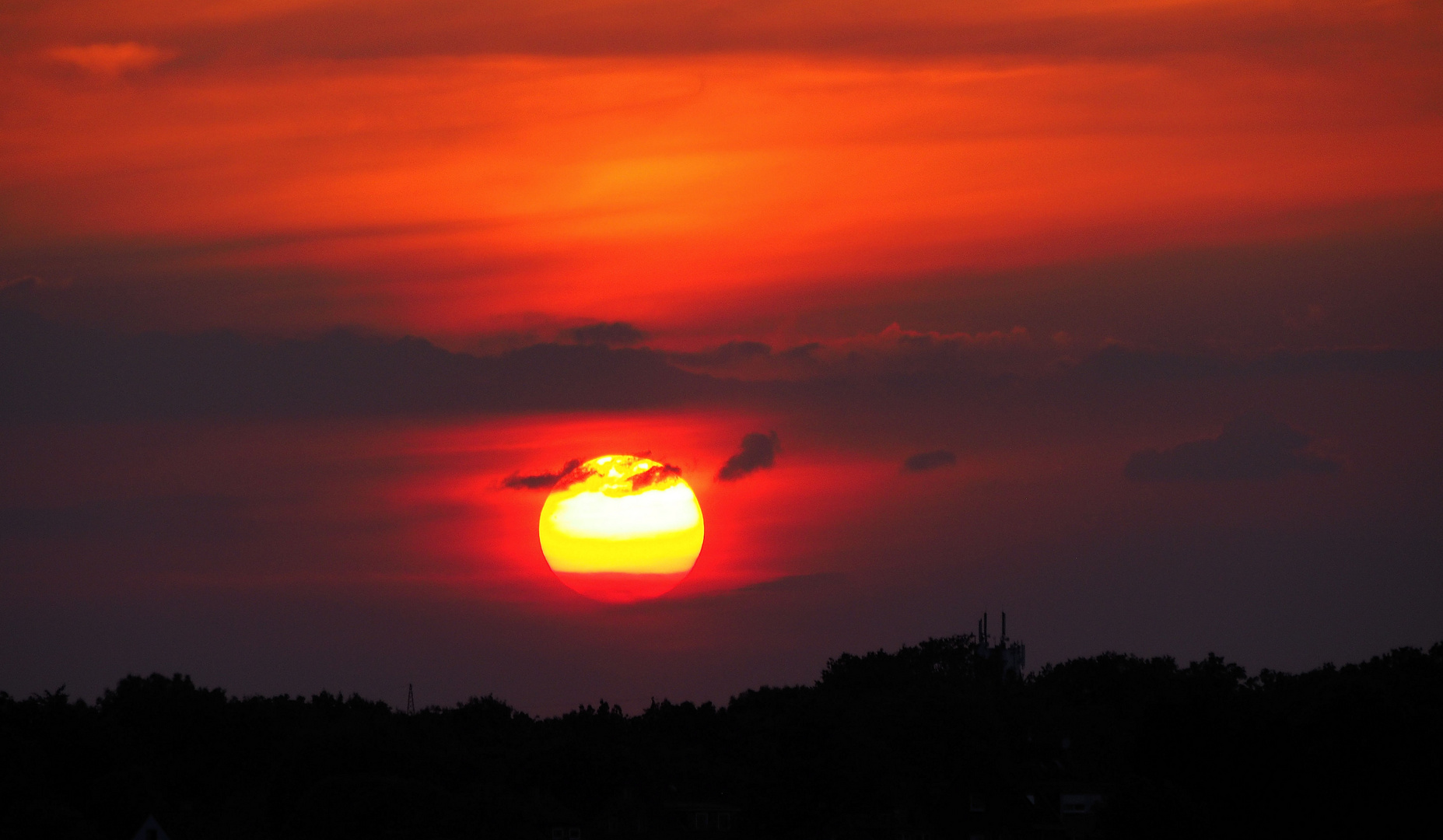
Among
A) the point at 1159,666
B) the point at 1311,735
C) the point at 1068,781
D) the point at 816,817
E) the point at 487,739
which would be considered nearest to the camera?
the point at 1311,735

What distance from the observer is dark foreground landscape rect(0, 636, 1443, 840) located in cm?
9594

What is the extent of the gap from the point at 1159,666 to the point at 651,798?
8789 centimetres

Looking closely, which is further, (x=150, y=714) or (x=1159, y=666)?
(x=1159, y=666)

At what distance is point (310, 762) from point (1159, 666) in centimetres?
10499

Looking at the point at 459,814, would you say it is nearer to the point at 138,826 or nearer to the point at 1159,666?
the point at 138,826

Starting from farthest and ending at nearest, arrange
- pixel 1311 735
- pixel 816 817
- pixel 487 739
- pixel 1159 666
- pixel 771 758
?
pixel 1159 666 < pixel 487 739 < pixel 771 758 < pixel 816 817 < pixel 1311 735

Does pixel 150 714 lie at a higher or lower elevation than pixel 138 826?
higher

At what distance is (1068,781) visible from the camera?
407 feet

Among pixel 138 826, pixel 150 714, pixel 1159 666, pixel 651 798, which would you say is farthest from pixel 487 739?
pixel 1159 666

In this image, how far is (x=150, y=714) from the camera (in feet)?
495

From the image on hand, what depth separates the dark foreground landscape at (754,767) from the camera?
95.9 m

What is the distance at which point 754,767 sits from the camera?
120 metres

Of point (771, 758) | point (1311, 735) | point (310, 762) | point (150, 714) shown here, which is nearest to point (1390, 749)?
point (1311, 735)

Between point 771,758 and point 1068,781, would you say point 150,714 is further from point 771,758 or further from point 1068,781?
point 1068,781
